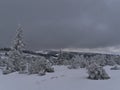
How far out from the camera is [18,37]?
4441 cm

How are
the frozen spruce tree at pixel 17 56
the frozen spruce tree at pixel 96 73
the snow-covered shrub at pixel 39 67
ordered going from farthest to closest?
the frozen spruce tree at pixel 17 56 → the snow-covered shrub at pixel 39 67 → the frozen spruce tree at pixel 96 73

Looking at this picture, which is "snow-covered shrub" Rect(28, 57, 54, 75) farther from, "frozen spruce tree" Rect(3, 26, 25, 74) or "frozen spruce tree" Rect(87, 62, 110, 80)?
"frozen spruce tree" Rect(87, 62, 110, 80)

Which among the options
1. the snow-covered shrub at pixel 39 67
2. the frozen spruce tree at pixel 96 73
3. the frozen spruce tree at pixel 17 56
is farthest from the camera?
the frozen spruce tree at pixel 17 56

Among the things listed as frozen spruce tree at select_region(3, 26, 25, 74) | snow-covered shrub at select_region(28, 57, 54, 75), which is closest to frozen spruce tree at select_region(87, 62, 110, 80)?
snow-covered shrub at select_region(28, 57, 54, 75)

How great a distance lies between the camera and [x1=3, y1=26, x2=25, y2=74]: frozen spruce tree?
42.7 metres

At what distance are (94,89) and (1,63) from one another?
53751 mm

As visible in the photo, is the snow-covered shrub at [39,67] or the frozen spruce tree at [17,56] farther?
the frozen spruce tree at [17,56]

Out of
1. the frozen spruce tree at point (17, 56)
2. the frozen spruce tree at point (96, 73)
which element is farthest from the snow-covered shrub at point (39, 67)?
the frozen spruce tree at point (96, 73)

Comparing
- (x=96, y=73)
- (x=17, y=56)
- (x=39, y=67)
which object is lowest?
(x=39, y=67)

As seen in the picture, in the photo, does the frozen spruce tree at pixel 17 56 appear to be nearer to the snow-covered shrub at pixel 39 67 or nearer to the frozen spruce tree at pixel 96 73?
the snow-covered shrub at pixel 39 67

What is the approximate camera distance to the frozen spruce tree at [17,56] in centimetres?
4269

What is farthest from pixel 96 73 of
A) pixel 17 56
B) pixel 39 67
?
pixel 17 56

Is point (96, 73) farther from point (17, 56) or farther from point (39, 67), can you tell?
point (17, 56)

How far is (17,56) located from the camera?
43.5 metres
